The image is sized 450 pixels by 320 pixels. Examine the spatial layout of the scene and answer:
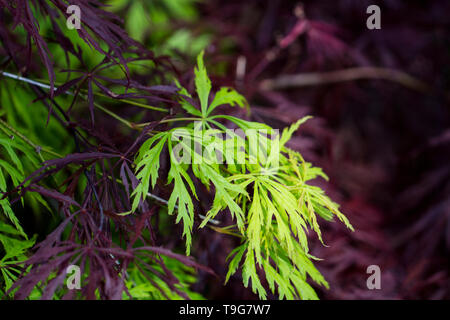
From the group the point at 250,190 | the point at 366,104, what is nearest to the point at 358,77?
the point at 366,104

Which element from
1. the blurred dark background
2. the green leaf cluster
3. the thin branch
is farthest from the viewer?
the thin branch

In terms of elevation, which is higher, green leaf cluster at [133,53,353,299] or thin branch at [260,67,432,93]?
thin branch at [260,67,432,93]

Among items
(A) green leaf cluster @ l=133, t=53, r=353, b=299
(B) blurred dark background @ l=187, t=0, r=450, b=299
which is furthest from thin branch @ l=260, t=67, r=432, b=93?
(A) green leaf cluster @ l=133, t=53, r=353, b=299

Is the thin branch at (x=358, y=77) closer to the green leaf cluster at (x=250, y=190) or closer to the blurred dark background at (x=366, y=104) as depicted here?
the blurred dark background at (x=366, y=104)

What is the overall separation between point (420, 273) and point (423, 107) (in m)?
1.15

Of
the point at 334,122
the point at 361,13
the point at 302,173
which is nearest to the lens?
the point at 302,173

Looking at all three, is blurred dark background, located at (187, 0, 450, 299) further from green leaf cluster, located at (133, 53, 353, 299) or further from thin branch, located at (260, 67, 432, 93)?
green leaf cluster, located at (133, 53, 353, 299)

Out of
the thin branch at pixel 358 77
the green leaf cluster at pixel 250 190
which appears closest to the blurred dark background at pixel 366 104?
the thin branch at pixel 358 77

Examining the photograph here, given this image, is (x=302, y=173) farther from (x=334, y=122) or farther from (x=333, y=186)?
(x=334, y=122)

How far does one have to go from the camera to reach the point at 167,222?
135cm

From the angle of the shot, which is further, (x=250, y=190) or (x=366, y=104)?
(x=366, y=104)

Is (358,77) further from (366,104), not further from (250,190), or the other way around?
(250,190)
